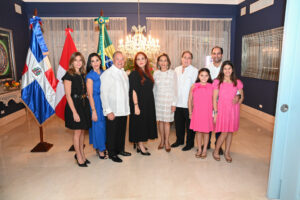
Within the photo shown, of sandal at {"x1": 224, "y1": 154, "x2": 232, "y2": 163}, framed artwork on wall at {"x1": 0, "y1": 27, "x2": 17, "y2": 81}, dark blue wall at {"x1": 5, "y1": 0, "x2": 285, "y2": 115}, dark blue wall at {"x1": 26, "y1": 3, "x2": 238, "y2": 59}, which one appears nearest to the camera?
sandal at {"x1": 224, "y1": 154, "x2": 232, "y2": 163}

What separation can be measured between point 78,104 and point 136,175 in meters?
1.19

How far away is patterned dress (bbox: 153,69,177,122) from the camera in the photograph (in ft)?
10.2

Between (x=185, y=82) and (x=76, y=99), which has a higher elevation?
(x=185, y=82)

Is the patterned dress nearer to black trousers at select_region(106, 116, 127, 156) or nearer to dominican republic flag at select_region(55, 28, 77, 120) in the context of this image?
black trousers at select_region(106, 116, 127, 156)

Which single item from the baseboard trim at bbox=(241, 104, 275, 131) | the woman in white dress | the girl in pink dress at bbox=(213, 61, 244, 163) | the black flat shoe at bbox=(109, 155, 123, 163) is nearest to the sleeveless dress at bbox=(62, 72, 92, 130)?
the black flat shoe at bbox=(109, 155, 123, 163)

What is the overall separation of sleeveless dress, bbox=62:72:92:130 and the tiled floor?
0.63 metres

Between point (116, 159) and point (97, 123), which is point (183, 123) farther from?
point (97, 123)

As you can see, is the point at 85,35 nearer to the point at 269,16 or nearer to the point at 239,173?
the point at 269,16

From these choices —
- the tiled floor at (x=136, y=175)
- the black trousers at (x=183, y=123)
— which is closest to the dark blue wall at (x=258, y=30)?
the tiled floor at (x=136, y=175)

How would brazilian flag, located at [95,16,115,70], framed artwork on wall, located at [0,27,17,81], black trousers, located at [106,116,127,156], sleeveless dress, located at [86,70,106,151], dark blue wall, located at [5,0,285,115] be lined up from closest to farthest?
1. sleeveless dress, located at [86,70,106,151]
2. black trousers, located at [106,116,127,156]
3. brazilian flag, located at [95,16,115,70]
4. framed artwork on wall, located at [0,27,17,81]
5. dark blue wall, located at [5,0,285,115]

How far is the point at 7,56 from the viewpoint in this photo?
5.09 meters

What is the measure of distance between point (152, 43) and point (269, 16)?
2874 millimetres

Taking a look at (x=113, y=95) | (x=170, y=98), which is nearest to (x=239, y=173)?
(x=170, y=98)

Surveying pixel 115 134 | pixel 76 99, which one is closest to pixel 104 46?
pixel 76 99
